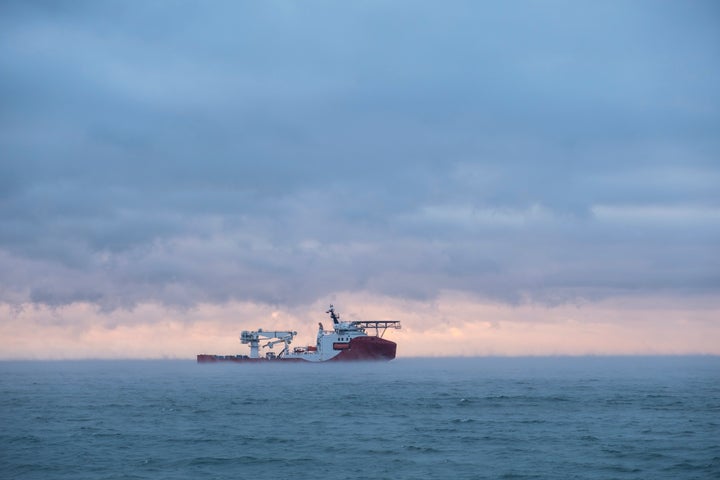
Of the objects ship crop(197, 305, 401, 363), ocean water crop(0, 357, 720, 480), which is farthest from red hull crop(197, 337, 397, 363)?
ocean water crop(0, 357, 720, 480)

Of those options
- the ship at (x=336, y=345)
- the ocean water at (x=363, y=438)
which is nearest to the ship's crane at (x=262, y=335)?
the ship at (x=336, y=345)

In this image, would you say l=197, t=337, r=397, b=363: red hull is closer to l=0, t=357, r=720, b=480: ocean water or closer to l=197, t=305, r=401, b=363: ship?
l=197, t=305, r=401, b=363: ship

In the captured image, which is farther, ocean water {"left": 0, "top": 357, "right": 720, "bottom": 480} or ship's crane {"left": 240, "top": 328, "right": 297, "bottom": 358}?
ship's crane {"left": 240, "top": 328, "right": 297, "bottom": 358}

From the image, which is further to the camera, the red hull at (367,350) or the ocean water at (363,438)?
the red hull at (367,350)

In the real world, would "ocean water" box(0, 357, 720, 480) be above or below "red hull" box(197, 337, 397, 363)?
below

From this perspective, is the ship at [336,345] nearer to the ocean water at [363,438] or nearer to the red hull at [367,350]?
the red hull at [367,350]

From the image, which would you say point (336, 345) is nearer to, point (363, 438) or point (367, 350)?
point (367, 350)

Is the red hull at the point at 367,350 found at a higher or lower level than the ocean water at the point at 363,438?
higher

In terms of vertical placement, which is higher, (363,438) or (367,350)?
(367,350)

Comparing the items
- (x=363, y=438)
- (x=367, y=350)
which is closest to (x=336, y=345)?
(x=367, y=350)

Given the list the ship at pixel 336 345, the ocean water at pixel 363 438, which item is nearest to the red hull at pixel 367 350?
the ship at pixel 336 345

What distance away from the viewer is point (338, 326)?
169625 millimetres

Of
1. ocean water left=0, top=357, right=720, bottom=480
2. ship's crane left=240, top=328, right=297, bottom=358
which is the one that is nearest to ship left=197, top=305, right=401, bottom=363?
ship's crane left=240, top=328, right=297, bottom=358

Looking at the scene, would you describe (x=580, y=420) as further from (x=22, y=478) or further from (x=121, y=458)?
(x=22, y=478)
